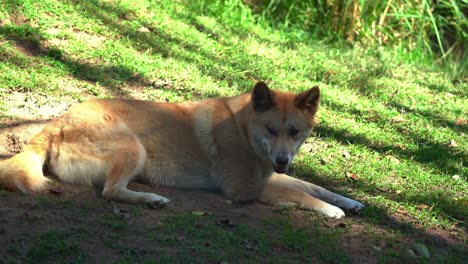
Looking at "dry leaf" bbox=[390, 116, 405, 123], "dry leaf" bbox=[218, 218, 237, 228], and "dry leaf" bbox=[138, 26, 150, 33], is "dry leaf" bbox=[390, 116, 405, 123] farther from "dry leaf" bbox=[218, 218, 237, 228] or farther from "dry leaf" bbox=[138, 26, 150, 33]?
"dry leaf" bbox=[218, 218, 237, 228]

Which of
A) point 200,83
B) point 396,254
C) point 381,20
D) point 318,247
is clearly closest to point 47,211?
point 318,247

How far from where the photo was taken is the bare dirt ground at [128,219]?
3928 millimetres

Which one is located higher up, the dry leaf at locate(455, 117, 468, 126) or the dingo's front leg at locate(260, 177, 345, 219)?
the dry leaf at locate(455, 117, 468, 126)

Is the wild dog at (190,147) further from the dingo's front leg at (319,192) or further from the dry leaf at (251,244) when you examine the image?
the dry leaf at (251,244)

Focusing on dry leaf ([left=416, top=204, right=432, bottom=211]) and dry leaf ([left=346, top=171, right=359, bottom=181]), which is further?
dry leaf ([left=346, top=171, right=359, bottom=181])

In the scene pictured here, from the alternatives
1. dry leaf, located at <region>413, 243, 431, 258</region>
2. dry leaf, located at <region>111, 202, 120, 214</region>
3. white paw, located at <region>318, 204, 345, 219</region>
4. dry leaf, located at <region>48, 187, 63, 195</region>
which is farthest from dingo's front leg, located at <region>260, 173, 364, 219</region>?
dry leaf, located at <region>48, 187, 63, 195</region>

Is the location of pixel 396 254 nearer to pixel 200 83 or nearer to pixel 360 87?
pixel 200 83

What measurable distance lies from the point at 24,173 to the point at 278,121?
182cm

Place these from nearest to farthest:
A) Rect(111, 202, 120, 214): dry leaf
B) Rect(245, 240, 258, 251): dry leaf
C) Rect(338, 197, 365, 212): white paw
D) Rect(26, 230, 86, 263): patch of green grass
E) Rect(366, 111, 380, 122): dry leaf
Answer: Rect(26, 230, 86, 263): patch of green grass, Rect(245, 240, 258, 251): dry leaf, Rect(111, 202, 120, 214): dry leaf, Rect(338, 197, 365, 212): white paw, Rect(366, 111, 380, 122): dry leaf

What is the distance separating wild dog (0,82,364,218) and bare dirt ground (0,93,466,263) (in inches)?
4.4

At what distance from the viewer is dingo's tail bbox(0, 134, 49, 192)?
445cm

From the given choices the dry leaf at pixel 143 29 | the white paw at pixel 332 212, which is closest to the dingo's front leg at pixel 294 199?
the white paw at pixel 332 212

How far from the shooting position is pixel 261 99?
5.04 metres

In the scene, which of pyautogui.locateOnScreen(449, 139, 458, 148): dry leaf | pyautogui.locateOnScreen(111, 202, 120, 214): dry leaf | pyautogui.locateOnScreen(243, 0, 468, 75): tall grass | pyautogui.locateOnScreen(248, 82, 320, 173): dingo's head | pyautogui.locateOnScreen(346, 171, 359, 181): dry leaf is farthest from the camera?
pyautogui.locateOnScreen(243, 0, 468, 75): tall grass
